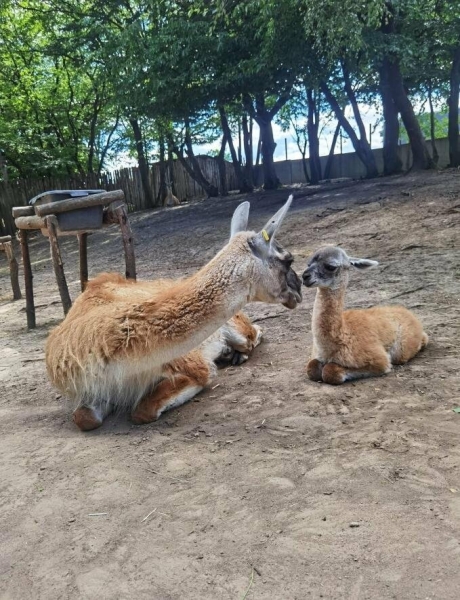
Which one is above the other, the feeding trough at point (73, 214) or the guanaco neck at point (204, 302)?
the feeding trough at point (73, 214)

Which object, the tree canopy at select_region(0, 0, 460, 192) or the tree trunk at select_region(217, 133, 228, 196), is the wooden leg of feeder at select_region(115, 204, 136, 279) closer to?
the tree canopy at select_region(0, 0, 460, 192)

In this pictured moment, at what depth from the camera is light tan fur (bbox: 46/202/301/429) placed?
3.00 m

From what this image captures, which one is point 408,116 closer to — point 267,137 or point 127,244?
point 267,137

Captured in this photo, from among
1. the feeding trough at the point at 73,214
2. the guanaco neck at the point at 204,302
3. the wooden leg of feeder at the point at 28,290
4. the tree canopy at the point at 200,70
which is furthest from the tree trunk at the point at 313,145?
the guanaco neck at the point at 204,302

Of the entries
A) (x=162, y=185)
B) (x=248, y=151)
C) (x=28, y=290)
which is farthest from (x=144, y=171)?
(x=28, y=290)

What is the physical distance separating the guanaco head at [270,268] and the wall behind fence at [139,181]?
15.5 meters

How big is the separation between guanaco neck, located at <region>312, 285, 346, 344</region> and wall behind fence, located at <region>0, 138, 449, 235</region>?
50.2 ft

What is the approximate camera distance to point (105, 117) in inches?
808

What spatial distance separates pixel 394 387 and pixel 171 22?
39.3ft

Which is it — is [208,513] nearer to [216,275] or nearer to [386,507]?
[386,507]

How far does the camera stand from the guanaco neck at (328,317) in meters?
3.48

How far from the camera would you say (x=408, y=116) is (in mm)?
13586

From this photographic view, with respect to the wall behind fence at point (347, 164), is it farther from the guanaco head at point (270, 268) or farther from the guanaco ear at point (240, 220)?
the guanaco head at point (270, 268)

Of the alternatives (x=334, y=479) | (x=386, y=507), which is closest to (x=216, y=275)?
(x=334, y=479)
